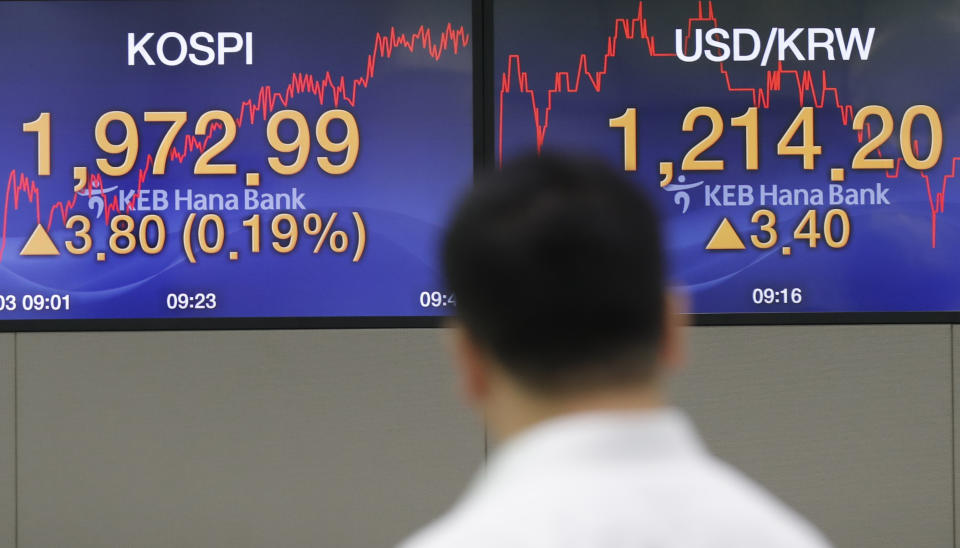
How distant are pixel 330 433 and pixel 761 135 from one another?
1870 millimetres

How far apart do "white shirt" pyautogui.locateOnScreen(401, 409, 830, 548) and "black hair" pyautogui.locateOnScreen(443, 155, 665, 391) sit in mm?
43

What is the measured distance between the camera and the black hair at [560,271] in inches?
30.7

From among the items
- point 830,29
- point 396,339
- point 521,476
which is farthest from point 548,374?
point 830,29

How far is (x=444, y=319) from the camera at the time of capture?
430cm

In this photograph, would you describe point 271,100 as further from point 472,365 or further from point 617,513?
point 617,513

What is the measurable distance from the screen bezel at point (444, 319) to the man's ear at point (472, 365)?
343 cm

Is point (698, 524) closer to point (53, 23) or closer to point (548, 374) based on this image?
point (548, 374)

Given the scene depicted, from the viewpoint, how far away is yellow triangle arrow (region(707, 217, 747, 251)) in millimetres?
4305

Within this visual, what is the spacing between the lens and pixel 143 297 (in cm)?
431

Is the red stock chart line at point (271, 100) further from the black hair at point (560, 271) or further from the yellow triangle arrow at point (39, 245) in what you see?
the black hair at point (560, 271)

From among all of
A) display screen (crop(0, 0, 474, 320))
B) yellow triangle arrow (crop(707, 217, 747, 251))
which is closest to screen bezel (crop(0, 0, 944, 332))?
display screen (crop(0, 0, 474, 320))
